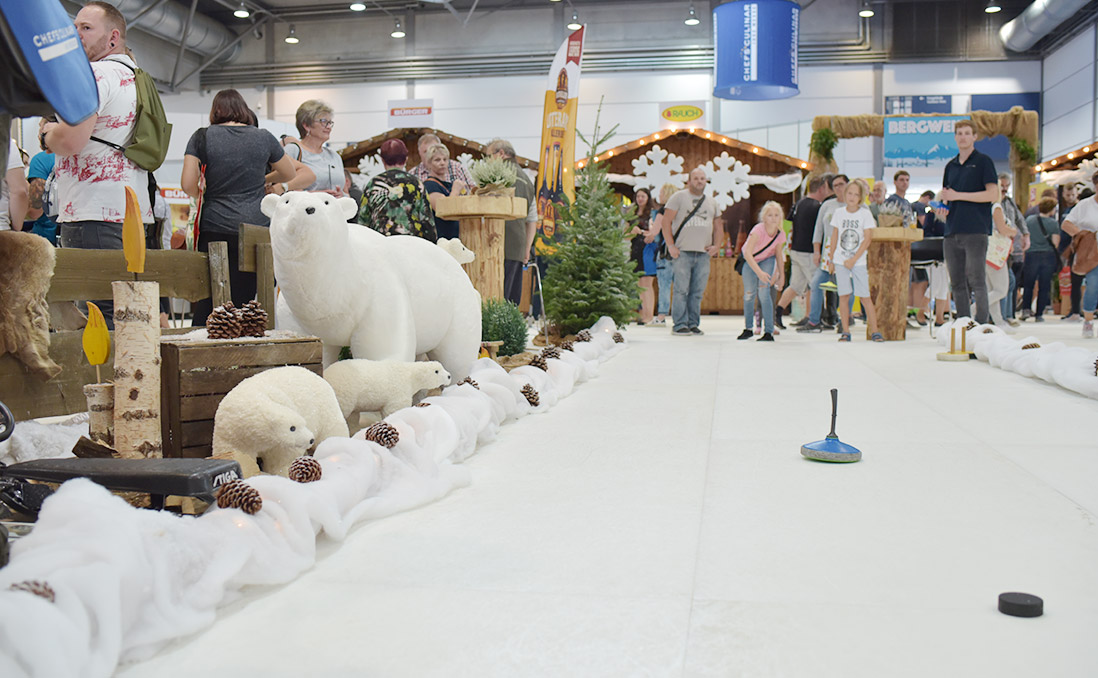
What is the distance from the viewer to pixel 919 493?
8.04 feet

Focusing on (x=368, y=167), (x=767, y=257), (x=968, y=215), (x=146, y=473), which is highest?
(x=368, y=167)

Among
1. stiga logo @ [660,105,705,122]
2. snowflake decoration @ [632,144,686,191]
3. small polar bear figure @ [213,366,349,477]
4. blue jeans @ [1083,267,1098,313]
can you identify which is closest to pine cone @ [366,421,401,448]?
small polar bear figure @ [213,366,349,477]

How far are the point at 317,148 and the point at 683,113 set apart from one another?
46.9 ft

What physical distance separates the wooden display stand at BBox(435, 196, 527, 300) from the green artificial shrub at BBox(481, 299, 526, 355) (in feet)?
1.74

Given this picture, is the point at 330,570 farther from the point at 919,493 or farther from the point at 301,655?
the point at 919,493

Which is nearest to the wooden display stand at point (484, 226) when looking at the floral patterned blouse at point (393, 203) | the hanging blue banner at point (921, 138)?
the floral patterned blouse at point (393, 203)

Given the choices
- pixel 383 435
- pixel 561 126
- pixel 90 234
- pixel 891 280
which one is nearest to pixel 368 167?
pixel 561 126

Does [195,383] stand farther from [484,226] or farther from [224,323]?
[484,226]

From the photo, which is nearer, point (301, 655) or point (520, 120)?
point (301, 655)

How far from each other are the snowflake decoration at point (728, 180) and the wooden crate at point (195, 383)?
1251cm

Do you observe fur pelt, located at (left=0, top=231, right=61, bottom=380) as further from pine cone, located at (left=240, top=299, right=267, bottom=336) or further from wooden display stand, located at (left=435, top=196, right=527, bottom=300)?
wooden display stand, located at (left=435, top=196, right=527, bottom=300)

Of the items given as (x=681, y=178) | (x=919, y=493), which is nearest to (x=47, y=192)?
(x=919, y=493)

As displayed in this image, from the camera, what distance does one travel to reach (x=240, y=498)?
5.70 feet

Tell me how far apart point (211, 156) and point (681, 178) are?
1150 centimetres
